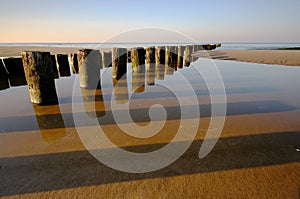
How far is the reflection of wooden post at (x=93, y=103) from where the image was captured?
13.8ft

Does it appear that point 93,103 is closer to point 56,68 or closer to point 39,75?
point 39,75

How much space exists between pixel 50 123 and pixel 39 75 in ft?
5.81

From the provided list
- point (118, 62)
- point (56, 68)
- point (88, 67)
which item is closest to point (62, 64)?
point (56, 68)

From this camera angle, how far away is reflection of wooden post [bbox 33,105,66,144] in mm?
3082

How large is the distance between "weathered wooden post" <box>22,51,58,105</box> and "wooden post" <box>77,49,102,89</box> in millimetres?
1468

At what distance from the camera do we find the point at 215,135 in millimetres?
3115

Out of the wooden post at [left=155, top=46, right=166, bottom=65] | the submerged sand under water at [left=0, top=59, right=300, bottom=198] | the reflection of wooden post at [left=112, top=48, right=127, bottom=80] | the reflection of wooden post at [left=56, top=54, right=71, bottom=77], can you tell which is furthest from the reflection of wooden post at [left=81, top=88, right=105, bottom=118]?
the wooden post at [left=155, top=46, right=166, bottom=65]

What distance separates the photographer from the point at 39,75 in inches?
185

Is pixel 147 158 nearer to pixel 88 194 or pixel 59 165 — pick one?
pixel 88 194

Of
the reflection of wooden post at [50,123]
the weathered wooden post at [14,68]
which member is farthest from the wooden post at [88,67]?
the weathered wooden post at [14,68]

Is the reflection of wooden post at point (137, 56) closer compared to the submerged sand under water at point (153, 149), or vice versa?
the submerged sand under water at point (153, 149)

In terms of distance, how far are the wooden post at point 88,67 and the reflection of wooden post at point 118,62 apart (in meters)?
1.60

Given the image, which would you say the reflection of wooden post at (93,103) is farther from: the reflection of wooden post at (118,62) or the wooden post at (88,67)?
the reflection of wooden post at (118,62)

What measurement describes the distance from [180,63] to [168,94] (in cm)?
818
